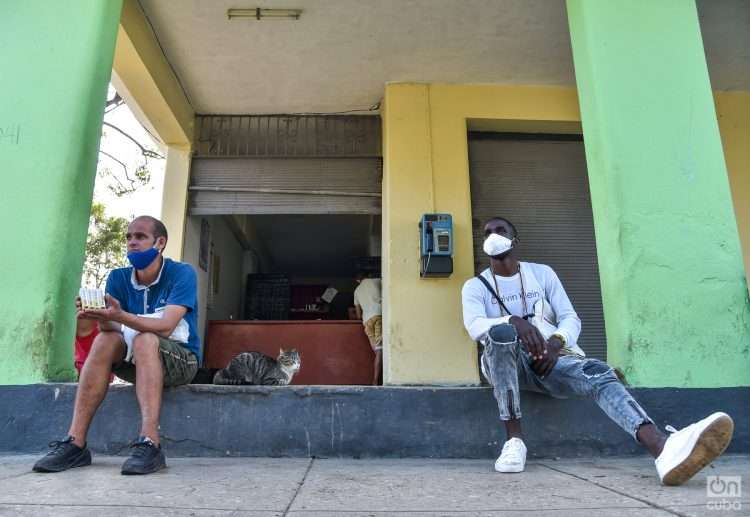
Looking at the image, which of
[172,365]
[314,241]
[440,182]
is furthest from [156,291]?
[314,241]

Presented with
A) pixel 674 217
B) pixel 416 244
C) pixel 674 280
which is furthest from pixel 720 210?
pixel 416 244

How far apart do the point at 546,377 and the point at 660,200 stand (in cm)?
125

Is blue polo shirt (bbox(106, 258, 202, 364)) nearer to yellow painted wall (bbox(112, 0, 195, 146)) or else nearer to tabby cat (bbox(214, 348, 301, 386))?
tabby cat (bbox(214, 348, 301, 386))

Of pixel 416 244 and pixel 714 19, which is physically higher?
pixel 714 19

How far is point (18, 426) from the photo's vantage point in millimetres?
2738

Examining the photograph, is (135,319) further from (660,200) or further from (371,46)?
(371,46)

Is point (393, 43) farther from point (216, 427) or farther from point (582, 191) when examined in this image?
point (216, 427)

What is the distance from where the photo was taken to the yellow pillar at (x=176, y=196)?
5.52 metres

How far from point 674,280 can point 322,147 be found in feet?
12.7

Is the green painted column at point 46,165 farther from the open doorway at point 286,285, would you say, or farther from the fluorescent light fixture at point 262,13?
the open doorway at point 286,285

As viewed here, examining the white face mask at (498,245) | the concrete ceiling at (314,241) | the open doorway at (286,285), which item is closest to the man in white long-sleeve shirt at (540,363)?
the white face mask at (498,245)

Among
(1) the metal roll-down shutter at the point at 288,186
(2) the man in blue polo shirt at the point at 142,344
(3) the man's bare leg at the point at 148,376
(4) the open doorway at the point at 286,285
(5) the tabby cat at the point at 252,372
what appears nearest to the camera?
(2) the man in blue polo shirt at the point at 142,344

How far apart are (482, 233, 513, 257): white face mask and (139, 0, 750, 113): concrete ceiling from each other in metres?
2.36

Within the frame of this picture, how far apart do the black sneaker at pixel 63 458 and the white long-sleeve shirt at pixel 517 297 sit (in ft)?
6.23
